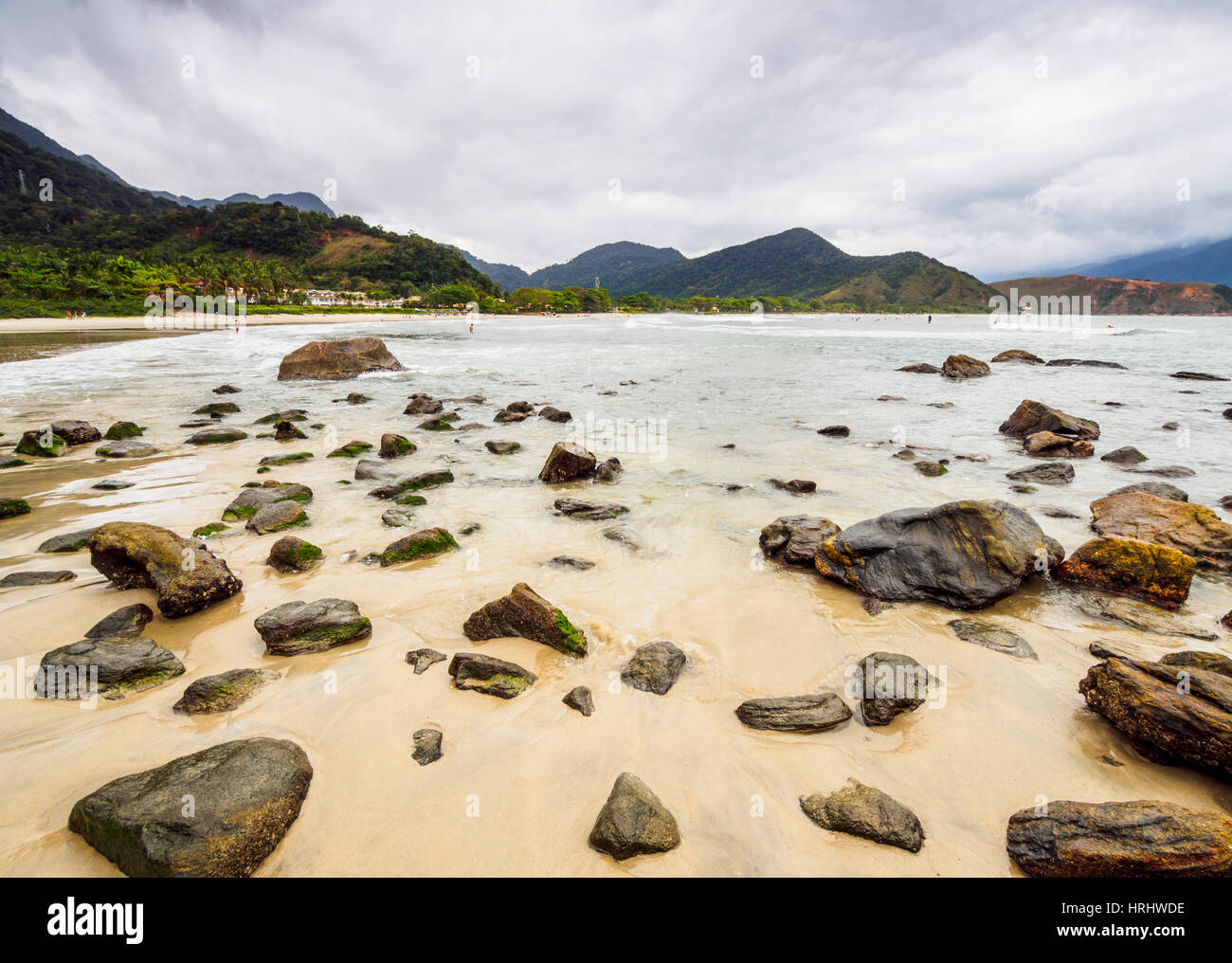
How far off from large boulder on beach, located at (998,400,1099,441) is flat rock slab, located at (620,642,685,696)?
1350cm

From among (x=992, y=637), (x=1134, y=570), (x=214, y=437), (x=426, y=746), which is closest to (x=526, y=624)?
(x=426, y=746)

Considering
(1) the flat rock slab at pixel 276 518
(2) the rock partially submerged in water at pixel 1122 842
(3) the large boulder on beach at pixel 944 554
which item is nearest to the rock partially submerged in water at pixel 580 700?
(2) the rock partially submerged in water at pixel 1122 842

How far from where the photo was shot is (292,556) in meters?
6.03

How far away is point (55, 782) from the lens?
315 cm

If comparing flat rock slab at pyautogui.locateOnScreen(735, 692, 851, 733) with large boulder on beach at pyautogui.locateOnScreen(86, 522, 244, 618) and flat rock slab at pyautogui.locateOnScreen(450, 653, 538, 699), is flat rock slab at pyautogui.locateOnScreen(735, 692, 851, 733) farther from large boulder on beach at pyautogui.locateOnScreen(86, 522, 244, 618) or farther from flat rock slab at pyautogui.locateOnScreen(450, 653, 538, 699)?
large boulder on beach at pyautogui.locateOnScreen(86, 522, 244, 618)

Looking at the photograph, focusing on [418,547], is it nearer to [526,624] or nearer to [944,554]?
[526,624]

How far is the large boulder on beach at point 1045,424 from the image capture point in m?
13.1

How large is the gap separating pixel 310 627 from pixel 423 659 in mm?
1134

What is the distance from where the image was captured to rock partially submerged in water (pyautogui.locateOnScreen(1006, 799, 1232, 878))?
256 centimetres

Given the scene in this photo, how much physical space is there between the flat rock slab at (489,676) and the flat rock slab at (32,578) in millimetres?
4832

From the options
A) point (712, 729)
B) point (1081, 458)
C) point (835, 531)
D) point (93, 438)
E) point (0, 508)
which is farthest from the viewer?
point (93, 438)
